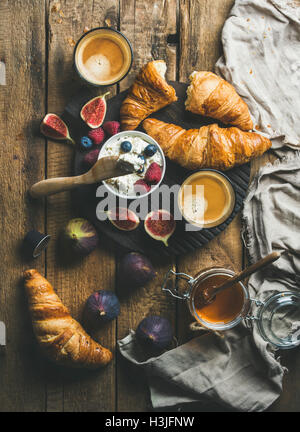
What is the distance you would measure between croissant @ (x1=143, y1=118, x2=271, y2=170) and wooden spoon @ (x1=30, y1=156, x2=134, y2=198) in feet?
1.14

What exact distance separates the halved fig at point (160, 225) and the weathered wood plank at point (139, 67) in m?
0.17

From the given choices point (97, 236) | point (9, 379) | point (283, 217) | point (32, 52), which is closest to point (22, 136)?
point (32, 52)

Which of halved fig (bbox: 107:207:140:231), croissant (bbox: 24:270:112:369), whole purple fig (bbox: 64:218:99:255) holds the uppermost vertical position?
halved fig (bbox: 107:207:140:231)

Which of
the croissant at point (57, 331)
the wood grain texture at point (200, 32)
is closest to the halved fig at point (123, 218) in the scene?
the croissant at point (57, 331)

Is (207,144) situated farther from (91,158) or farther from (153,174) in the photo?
(91,158)

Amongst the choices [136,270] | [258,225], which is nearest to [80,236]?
[136,270]

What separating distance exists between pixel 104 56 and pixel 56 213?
806mm

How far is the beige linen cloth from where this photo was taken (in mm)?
2057

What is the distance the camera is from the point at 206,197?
204cm

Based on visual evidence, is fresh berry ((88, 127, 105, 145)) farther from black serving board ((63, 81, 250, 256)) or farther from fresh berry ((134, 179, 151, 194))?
fresh berry ((134, 179, 151, 194))

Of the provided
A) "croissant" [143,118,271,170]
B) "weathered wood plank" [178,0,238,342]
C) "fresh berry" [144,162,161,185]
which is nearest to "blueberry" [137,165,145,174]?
"fresh berry" [144,162,161,185]

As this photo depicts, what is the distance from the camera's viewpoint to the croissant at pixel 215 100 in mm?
2008

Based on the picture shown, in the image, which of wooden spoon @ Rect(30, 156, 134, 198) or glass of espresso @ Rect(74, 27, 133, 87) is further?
glass of espresso @ Rect(74, 27, 133, 87)

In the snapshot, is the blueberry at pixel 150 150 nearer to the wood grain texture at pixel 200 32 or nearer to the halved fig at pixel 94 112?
the halved fig at pixel 94 112
